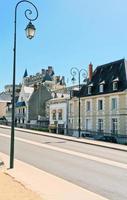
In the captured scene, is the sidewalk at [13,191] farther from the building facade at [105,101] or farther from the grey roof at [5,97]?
the grey roof at [5,97]

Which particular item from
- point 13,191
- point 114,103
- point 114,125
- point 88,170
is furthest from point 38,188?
point 114,103

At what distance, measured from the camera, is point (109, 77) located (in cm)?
5325

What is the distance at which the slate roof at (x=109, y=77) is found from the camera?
50156 mm

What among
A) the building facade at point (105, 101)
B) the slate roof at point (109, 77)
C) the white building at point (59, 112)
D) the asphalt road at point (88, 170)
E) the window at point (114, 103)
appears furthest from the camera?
the white building at point (59, 112)

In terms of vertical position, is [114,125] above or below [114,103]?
below

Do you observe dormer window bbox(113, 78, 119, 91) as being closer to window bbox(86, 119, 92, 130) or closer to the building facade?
the building facade

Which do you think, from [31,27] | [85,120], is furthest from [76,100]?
[31,27]

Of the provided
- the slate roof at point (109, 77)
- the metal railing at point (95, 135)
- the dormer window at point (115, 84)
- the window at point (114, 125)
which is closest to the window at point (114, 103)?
the slate roof at point (109, 77)

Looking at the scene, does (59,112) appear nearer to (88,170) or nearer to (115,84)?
(115,84)

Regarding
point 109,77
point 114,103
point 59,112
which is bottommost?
point 59,112

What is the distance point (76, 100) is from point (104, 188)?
46.8m

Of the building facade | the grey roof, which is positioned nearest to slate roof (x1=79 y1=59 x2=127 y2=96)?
the building facade

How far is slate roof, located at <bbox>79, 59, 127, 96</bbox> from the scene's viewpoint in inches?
1975

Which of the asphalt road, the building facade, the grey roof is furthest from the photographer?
the grey roof
